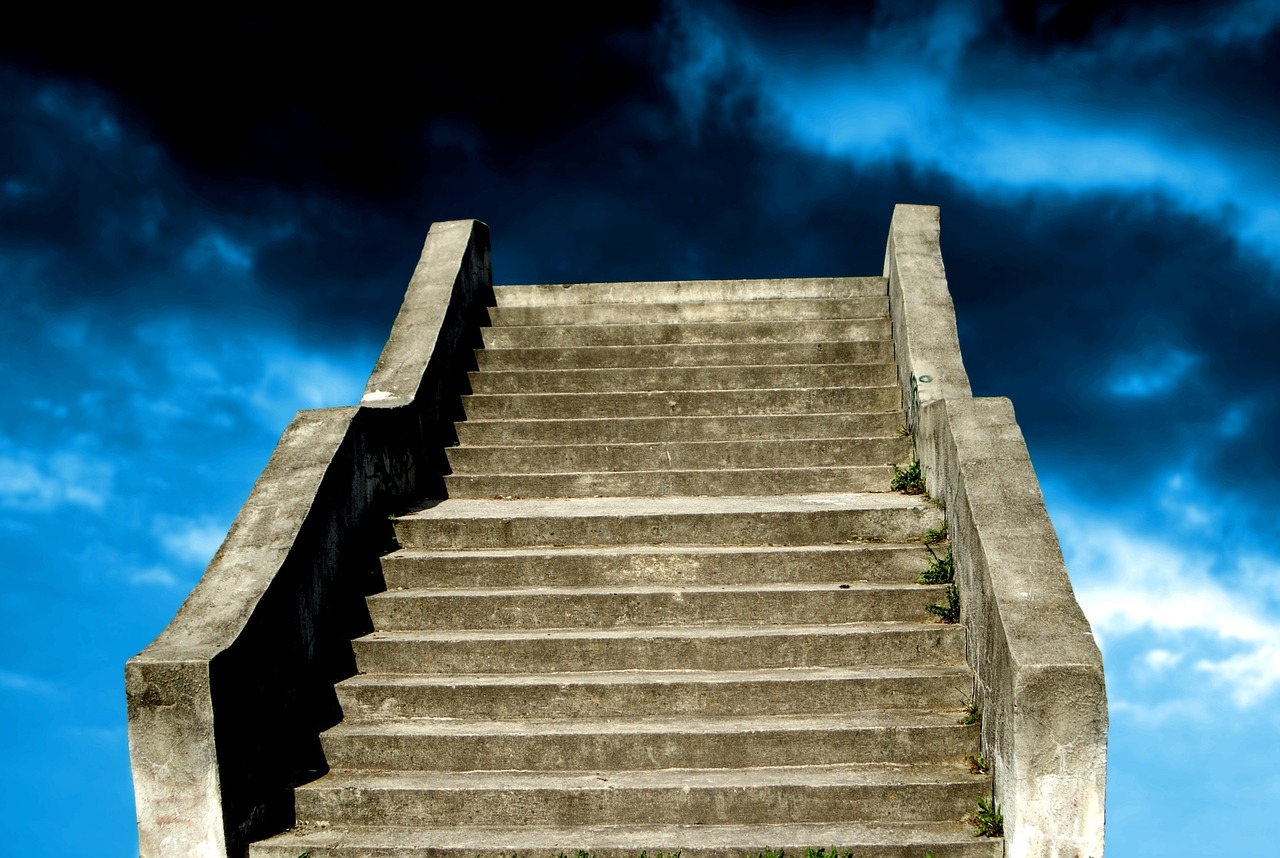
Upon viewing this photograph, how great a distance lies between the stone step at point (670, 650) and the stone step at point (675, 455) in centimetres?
184

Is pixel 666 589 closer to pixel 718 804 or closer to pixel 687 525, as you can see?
pixel 687 525

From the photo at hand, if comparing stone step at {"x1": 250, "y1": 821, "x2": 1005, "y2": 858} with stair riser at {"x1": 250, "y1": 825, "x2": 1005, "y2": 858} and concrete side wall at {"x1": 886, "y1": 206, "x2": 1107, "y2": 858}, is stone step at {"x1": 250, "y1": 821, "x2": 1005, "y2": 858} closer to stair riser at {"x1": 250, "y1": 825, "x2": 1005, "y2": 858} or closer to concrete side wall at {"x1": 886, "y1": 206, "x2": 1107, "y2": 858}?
stair riser at {"x1": 250, "y1": 825, "x2": 1005, "y2": 858}

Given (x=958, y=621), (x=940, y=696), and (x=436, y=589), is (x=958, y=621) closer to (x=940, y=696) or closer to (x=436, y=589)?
(x=940, y=696)

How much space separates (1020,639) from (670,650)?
174cm

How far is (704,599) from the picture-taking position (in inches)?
214

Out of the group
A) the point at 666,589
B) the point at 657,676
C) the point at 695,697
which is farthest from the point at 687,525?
the point at 695,697

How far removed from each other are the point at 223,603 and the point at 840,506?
3.39 m

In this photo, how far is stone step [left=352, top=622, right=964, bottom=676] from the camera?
518 centimetres

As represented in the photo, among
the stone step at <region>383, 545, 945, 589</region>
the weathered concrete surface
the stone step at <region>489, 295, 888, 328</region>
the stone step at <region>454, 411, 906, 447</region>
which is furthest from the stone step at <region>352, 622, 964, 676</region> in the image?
the stone step at <region>489, 295, 888, 328</region>

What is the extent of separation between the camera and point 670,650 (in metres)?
5.19

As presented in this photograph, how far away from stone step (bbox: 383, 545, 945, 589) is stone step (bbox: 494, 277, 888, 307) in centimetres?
386

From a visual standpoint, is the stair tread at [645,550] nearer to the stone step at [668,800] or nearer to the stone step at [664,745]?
the stone step at [664,745]

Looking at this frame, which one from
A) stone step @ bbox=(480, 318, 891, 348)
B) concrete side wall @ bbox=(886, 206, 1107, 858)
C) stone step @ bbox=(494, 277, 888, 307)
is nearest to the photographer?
concrete side wall @ bbox=(886, 206, 1107, 858)

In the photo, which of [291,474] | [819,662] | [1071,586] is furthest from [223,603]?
[1071,586]
